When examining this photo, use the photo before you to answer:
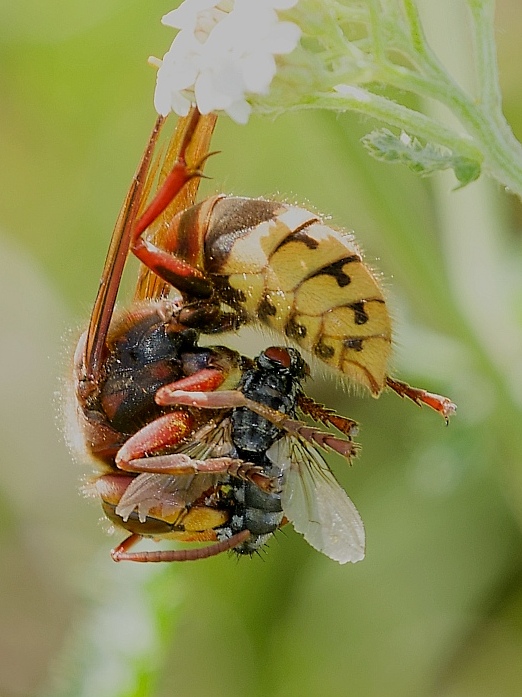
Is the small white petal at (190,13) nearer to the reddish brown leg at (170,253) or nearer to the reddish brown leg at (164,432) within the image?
the reddish brown leg at (170,253)

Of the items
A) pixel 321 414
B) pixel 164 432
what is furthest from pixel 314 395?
pixel 164 432

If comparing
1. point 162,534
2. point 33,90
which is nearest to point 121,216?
point 162,534

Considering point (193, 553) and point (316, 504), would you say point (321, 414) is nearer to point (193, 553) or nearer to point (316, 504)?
point (316, 504)

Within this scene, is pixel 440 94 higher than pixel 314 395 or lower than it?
higher

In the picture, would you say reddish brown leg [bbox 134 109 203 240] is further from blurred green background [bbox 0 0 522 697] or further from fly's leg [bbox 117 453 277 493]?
blurred green background [bbox 0 0 522 697]

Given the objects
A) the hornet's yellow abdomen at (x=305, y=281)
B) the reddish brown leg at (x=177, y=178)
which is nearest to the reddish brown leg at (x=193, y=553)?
the hornet's yellow abdomen at (x=305, y=281)

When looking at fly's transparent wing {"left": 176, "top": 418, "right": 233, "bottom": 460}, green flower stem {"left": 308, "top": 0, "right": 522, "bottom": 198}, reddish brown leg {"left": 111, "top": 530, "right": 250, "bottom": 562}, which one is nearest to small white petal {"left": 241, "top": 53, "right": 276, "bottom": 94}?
green flower stem {"left": 308, "top": 0, "right": 522, "bottom": 198}

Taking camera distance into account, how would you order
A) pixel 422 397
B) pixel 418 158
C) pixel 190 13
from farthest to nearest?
1. pixel 422 397
2. pixel 190 13
3. pixel 418 158
